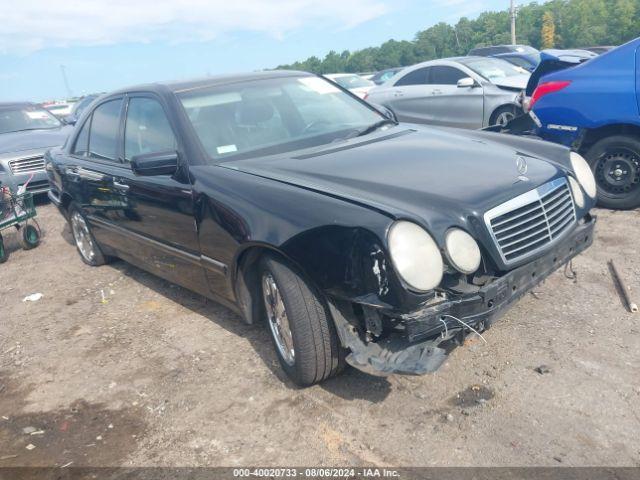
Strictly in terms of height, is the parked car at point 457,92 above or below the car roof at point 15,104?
below

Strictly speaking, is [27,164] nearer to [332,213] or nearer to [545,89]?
[545,89]

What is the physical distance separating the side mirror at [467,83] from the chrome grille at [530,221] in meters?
6.03

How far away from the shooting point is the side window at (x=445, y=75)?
941cm

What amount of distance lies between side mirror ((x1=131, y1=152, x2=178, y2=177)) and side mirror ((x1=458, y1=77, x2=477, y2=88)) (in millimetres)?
6462

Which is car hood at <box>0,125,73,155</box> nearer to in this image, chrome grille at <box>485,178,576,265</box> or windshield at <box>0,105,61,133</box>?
windshield at <box>0,105,61,133</box>

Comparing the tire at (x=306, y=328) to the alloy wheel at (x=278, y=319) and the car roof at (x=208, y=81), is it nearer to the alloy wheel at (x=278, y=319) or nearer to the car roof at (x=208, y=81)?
the alloy wheel at (x=278, y=319)

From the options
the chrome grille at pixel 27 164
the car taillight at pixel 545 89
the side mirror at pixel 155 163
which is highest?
the side mirror at pixel 155 163

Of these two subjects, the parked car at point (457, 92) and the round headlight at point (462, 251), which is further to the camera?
the parked car at point (457, 92)

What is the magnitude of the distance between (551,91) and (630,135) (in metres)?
0.87

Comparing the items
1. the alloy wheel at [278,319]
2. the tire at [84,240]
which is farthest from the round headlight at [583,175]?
the tire at [84,240]

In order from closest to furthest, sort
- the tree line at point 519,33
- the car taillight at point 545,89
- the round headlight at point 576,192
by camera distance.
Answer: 1. the round headlight at point 576,192
2. the car taillight at point 545,89
3. the tree line at point 519,33

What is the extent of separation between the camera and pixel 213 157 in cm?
353

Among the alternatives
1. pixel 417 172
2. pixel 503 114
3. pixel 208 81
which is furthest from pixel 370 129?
pixel 503 114

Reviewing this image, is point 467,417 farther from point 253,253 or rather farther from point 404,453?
point 253,253
